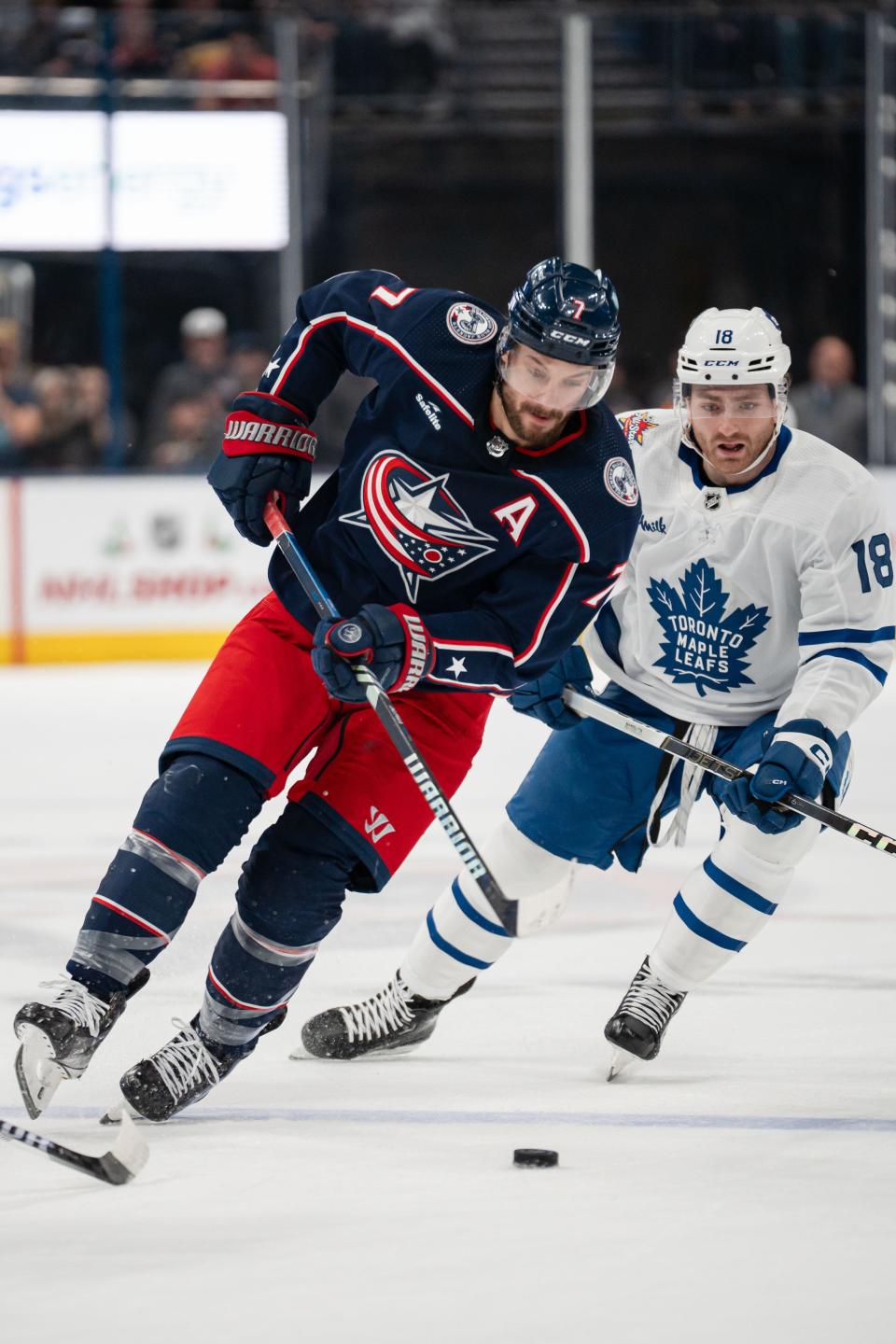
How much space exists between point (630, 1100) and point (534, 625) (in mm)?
633

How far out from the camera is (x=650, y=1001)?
9.21ft

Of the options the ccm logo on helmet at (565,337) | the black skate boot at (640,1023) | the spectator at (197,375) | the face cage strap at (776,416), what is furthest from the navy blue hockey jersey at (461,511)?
the spectator at (197,375)

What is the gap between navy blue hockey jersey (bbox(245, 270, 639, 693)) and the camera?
2.50m

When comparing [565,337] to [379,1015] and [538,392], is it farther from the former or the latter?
[379,1015]

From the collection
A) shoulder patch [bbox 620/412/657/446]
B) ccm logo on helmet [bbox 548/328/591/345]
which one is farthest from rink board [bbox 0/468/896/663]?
ccm logo on helmet [bbox 548/328/591/345]

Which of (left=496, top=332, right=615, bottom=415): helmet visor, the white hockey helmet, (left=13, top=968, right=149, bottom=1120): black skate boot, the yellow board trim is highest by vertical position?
(left=496, top=332, right=615, bottom=415): helmet visor

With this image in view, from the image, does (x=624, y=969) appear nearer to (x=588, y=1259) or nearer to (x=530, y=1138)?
(x=530, y=1138)

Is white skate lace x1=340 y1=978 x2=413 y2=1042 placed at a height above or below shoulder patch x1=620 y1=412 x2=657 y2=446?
below

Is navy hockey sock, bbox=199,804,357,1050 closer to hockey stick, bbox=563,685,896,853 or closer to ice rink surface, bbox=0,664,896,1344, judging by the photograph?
ice rink surface, bbox=0,664,896,1344

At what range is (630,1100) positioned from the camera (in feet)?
8.66

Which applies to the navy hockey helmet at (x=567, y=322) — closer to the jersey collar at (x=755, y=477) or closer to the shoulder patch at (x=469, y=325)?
the shoulder patch at (x=469, y=325)

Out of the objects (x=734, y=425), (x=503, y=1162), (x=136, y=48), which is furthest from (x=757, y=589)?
(x=136, y=48)

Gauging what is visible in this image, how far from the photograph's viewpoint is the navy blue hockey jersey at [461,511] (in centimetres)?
250

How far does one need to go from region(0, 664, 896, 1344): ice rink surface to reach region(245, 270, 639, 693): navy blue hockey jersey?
575 millimetres
